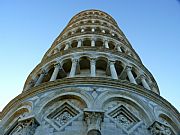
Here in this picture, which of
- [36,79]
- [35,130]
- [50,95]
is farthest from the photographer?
[36,79]

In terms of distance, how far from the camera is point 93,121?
12578mm

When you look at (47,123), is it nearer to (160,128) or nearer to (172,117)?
(160,128)

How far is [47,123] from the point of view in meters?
13.4

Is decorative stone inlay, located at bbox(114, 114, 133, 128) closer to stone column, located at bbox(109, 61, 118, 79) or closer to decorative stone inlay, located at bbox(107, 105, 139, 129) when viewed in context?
decorative stone inlay, located at bbox(107, 105, 139, 129)

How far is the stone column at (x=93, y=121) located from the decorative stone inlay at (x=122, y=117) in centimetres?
95

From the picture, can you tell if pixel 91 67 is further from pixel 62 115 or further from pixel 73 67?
pixel 62 115

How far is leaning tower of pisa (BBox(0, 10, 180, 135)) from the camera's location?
13.0m

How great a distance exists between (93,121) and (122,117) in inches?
81.1

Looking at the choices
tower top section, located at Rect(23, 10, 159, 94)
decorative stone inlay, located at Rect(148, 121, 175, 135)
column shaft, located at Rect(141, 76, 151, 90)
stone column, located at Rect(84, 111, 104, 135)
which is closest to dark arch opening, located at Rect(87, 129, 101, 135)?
stone column, located at Rect(84, 111, 104, 135)

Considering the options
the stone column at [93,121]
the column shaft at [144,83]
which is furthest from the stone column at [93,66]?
the stone column at [93,121]

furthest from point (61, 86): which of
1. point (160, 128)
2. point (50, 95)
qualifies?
point (160, 128)

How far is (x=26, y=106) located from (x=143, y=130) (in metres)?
5.48

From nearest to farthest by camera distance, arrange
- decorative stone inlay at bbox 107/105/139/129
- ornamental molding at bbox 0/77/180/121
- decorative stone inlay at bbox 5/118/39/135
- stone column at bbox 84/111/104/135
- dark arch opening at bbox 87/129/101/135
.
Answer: dark arch opening at bbox 87/129/101/135
stone column at bbox 84/111/104/135
decorative stone inlay at bbox 5/118/39/135
decorative stone inlay at bbox 107/105/139/129
ornamental molding at bbox 0/77/180/121

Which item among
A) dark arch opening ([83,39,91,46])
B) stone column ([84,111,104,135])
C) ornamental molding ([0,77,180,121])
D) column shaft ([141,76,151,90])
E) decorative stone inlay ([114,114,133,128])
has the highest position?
dark arch opening ([83,39,91,46])
